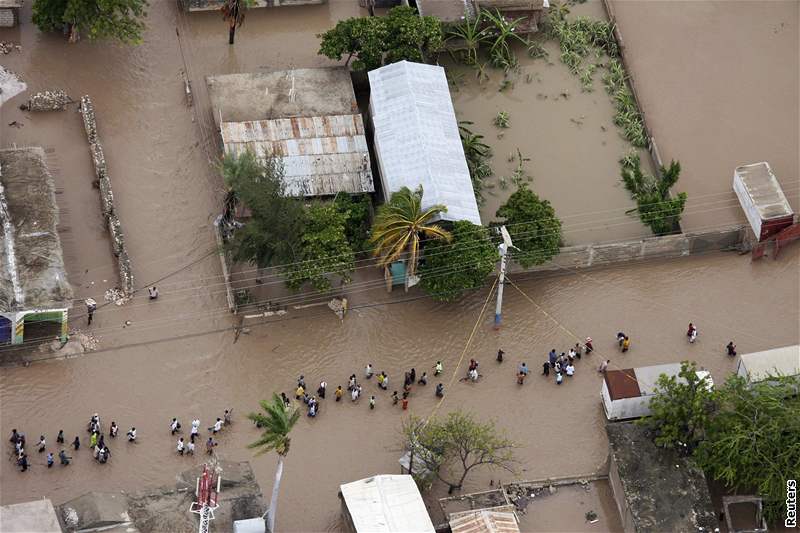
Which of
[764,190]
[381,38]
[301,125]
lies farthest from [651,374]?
[381,38]

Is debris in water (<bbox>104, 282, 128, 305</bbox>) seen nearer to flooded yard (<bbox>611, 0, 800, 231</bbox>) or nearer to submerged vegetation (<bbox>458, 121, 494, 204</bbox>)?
submerged vegetation (<bbox>458, 121, 494, 204</bbox>)

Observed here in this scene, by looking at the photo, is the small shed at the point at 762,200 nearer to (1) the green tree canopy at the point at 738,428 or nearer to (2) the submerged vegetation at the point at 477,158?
(1) the green tree canopy at the point at 738,428

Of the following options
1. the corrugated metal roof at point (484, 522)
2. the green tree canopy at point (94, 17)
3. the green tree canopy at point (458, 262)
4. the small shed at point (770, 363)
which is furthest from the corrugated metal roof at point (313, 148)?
the small shed at point (770, 363)

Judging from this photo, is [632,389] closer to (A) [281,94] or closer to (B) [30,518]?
(A) [281,94]

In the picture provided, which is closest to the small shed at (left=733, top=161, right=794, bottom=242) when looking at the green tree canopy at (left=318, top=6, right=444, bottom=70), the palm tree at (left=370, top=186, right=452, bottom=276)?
the palm tree at (left=370, top=186, right=452, bottom=276)

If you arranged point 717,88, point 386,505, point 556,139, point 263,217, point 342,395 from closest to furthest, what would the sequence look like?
point 386,505 < point 342,395 < point 263,217 < point 556,139 < point 717,88

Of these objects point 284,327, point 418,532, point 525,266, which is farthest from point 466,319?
point 418,532
